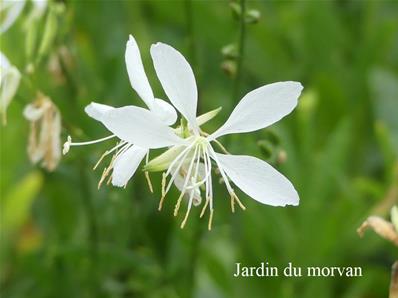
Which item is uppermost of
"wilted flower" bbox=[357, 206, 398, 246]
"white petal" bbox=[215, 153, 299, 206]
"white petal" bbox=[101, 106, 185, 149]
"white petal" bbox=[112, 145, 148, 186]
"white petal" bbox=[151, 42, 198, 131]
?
"white petal" bbox=[151, 42, 198, 131]

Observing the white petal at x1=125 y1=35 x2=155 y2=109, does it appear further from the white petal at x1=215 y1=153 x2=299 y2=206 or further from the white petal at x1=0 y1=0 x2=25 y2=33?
the white petal at x1=0 y1=0 x2=25 y2=33

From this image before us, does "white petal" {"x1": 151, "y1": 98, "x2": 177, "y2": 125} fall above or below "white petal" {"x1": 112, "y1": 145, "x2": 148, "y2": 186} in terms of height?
above

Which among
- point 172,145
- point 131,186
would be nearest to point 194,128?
point 172,145

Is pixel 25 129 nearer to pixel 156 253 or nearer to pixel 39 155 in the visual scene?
pixel 156 253

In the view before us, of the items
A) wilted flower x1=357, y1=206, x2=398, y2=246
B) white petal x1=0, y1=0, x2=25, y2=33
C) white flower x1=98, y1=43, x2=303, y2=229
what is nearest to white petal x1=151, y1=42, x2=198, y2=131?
white flower x1=98, y1=43, x2=303, y2=229

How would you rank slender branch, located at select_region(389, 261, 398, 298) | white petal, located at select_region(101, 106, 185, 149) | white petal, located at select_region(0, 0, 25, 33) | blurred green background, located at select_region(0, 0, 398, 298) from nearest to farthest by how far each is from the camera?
white petal, located at select_region(101, 106, 185, 149) < slender branch, located at select_region(389, 261, 398, 298) < white petal, located at select_region(0, 0, 25, 33) < blurred green background, located at select_region(0, 0, 398, 298)

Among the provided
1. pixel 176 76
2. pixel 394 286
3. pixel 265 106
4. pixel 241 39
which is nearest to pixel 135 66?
pixel 176 76
